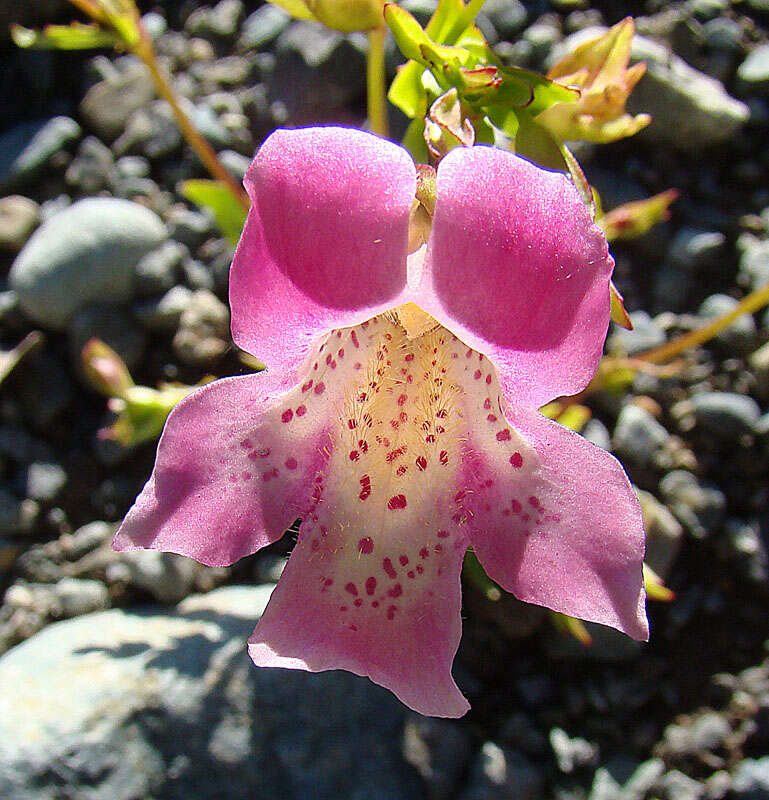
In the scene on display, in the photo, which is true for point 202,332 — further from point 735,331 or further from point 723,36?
point 723,36

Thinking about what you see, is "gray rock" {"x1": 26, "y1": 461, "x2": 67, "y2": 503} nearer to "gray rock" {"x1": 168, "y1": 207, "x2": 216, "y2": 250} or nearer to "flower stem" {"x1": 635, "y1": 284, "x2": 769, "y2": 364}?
"gray rock" {"x1": 168, "y1": 207, "x2": 216, "y2": 250}

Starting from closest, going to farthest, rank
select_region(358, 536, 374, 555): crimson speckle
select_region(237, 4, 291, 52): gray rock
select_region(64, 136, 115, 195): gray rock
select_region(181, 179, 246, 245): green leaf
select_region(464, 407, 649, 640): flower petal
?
select_region(464, 407, 649, 640): flower petal → select_region(358, 536, 374, 555): crimson speckle → select_region(181, 179, 246, 245): green leaf → select_region(64, 136, 115, 195): gray rock → select_region(237, 4, 291, 52): gray rock

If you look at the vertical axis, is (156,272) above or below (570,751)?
above

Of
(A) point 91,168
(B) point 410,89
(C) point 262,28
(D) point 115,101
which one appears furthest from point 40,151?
(B) point 410,89

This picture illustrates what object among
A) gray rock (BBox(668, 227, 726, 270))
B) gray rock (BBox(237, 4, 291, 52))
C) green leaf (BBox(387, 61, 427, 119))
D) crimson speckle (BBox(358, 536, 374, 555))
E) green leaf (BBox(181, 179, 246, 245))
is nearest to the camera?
crimson speckle (BBox(358, 536, 374, 555))

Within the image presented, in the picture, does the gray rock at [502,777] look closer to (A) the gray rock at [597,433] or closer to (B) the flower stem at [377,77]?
(A) the gray rock at [597,433]

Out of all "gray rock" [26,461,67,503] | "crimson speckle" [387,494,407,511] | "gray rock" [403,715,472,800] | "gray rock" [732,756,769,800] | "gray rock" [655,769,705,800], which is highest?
"crimson speckle" [387,494,407,511]

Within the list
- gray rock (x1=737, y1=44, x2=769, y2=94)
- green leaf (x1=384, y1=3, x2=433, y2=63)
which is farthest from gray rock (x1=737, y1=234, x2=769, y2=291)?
green leaf (x1=384, y1=3, x2=433, y2=63)

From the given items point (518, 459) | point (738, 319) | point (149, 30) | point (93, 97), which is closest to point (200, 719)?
point (518, 459)
